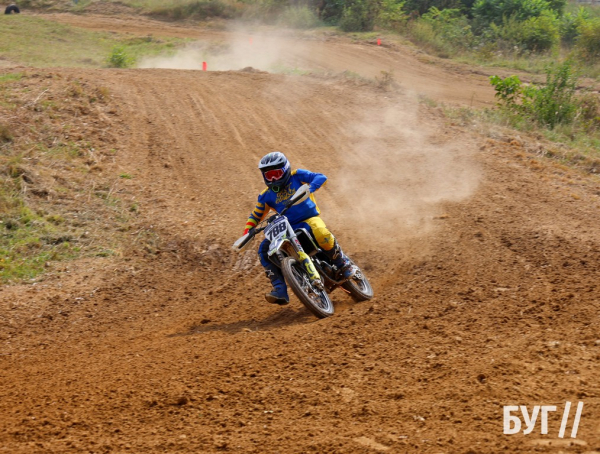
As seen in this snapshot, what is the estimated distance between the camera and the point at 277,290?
7.83m

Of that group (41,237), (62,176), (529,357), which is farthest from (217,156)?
(529,357)

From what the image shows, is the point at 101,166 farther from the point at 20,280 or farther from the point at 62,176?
the point at 20,280

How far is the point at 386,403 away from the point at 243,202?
8102 millimetres

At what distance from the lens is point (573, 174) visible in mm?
13008

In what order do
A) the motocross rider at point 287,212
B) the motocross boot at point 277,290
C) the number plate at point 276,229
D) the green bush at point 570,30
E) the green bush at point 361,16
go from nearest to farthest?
the number plate at point 276,229
the motocross boot at point 277,290
the motocross rider at point 287,212
the green bush at point 570,30
the green bush at point 361,16

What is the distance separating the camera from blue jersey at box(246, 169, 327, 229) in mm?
8148

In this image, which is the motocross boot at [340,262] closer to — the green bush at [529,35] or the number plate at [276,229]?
the number plate at [276,229]

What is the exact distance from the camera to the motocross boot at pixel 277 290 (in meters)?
7.75

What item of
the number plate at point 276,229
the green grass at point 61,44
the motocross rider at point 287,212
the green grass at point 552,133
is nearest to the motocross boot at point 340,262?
the motocross rider at point 287,212

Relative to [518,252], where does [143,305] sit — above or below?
below

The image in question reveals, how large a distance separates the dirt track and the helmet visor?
1.77 meters
